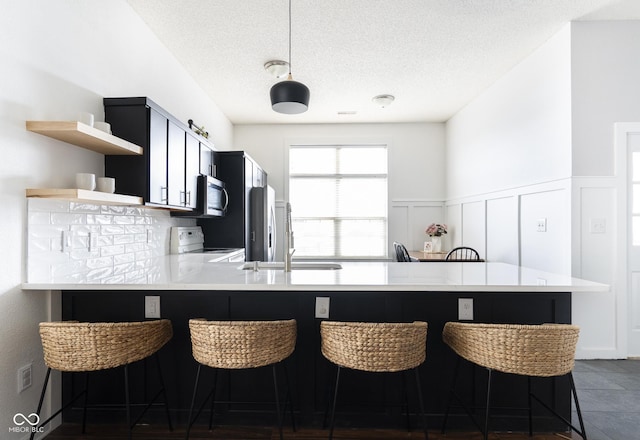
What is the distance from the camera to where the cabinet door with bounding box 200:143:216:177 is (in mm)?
3346

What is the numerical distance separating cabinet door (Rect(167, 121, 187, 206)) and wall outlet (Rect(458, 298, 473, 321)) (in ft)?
6.96

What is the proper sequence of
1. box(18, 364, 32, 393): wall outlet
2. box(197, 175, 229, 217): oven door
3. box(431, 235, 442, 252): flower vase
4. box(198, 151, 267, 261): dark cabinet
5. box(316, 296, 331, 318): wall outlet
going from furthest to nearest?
box(431, 235, 442, 252): flower vase < box(198, 151, 267, 261): dark cabinet < box(197, 175, 229, 217): oven door < box(316, 296, 331, 318): wall outlet < box(18, 364, 32, 393): wall outlet

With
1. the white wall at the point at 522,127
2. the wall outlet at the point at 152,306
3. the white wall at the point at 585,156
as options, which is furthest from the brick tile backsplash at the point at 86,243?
the white wall at the point at 522,127

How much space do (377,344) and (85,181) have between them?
1698mm

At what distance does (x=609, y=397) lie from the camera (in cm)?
230

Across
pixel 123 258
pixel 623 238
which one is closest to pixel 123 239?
pixel 123 258

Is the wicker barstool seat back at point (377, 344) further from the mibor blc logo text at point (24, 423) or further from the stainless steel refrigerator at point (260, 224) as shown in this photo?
the stainless steel refrigerator at point (260, 224)

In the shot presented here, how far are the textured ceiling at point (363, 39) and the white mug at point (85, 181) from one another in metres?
1.57

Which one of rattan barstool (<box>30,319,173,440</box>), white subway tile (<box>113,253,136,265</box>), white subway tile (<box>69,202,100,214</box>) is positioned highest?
white subway tile (<box>69,202,100,214</box>)

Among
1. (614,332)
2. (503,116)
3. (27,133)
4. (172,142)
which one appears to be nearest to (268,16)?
(172,142)

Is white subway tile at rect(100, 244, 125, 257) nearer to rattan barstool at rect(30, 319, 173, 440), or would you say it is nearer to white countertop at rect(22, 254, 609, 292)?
white countertop at rect(22, 254, 609, 292)

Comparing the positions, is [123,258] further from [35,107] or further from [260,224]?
[260,224]

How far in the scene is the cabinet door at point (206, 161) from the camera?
335 cm

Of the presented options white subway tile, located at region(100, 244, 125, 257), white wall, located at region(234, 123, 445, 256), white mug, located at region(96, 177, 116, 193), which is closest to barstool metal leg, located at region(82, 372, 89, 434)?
white subway tile, located at region(100, 244, 125, 257)
